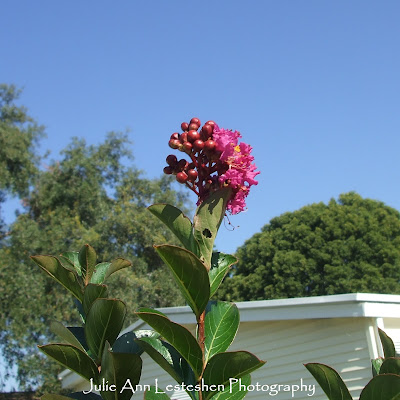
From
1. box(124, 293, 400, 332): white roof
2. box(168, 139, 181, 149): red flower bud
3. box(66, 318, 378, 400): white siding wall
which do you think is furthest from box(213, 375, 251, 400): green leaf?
box(66, 318, 378, 400): white siding wall

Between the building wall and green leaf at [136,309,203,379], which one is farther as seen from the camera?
the building wall

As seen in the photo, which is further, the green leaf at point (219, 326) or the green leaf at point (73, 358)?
the green leaf at point (219, 326)

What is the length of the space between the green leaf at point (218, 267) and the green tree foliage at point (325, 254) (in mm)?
15335

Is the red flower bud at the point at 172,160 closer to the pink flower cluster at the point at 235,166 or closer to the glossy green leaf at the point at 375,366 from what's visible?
the pink flower cluster at the point at 235,166

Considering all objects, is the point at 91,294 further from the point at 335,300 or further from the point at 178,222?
the point at 335,300

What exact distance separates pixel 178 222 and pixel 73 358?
438 millimetres

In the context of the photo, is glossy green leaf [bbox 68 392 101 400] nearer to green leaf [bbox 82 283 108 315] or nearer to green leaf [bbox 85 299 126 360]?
green leaf [bbox 85 299 126 360]

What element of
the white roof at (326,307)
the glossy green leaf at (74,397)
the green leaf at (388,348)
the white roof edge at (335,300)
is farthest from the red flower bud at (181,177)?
the white roof at (326,307)

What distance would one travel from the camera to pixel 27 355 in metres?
13.3

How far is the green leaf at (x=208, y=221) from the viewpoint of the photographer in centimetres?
139

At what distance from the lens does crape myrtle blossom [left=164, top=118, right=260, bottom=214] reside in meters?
1.44

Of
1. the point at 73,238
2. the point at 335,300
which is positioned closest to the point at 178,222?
the point at 335,300

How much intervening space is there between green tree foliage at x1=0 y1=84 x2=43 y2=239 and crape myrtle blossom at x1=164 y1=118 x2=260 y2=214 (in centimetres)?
1417

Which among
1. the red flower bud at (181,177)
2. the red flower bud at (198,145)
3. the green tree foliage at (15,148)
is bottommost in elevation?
the red flower bud at (181,177)
